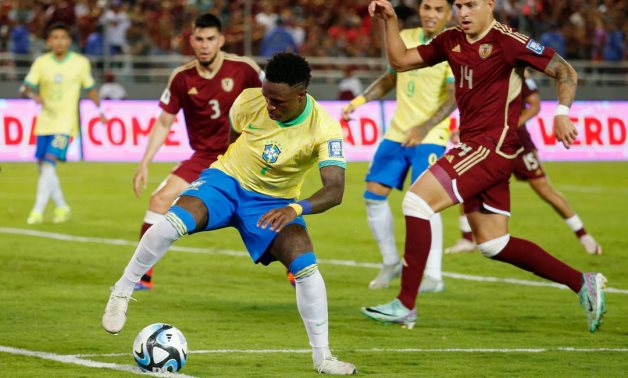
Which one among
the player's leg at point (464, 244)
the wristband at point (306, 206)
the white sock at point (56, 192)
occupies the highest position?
the wristband at point (306, 206)

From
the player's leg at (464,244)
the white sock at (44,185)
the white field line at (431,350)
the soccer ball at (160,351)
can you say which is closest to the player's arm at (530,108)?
the player's leg at (464,244)

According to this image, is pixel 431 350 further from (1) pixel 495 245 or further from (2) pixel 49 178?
(2) pixel 49 178

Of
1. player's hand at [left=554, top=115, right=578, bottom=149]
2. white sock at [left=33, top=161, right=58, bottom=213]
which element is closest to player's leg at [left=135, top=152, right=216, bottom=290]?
player's hand at [left=554, top=115, right=578, bottom=149]

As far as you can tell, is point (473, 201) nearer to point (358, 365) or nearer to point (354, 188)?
point (358, 365)

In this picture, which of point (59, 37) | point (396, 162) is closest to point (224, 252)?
point (396, 162)

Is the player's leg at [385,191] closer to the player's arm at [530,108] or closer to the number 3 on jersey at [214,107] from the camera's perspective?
the number 3 on jersey at [214,107]

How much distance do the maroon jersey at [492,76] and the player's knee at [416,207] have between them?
20.7 inches

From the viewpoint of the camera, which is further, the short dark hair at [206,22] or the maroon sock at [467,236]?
the maroon sock at [467,236]

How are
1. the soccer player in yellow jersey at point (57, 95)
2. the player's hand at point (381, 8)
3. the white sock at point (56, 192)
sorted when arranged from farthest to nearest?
the soccer player in yellow jersey at point (57, 95)
the white sock at point (56, 192)
the player's hand at point (381, 8)

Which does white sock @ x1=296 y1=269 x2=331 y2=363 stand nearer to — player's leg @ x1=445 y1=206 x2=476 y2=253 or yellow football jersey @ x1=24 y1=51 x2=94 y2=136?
player's leg @ x1=445 y1=206 x2=476 y2=253

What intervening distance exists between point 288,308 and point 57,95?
740 cm

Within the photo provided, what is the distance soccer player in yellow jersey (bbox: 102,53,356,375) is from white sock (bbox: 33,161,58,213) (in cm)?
837

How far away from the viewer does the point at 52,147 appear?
632 inches

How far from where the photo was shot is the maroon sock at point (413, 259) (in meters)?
8.88
